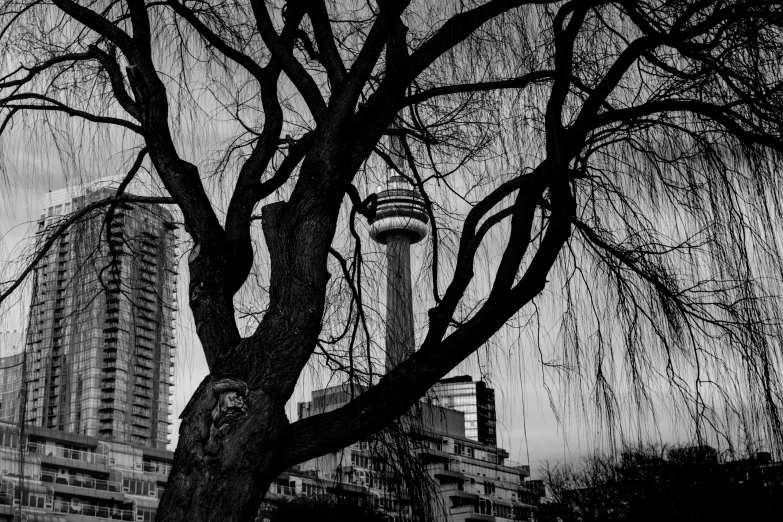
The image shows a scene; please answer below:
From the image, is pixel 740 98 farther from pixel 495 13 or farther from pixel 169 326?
pixel 169 326

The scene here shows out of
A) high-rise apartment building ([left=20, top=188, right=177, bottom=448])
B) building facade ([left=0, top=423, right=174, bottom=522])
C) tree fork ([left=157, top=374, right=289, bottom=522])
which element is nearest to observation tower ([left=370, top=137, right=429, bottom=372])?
high-rise apartment building ([left=20, top=188, right=177, bottom=448])

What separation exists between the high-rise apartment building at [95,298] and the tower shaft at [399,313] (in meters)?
1.03

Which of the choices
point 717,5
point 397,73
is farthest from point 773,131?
point 397,73

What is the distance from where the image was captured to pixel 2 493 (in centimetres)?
5269

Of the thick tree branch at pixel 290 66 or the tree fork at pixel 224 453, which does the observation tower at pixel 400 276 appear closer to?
the thick tree branch at pixel 290 66

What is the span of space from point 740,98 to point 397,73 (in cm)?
133

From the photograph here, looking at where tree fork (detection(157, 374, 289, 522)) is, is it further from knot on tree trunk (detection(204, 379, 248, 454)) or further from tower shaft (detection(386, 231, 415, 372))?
tower shaft (detection(386, 231, 415, 372))

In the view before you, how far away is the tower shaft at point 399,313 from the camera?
4434mm

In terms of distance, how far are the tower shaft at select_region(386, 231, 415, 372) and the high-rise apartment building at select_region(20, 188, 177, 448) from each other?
3.38ft

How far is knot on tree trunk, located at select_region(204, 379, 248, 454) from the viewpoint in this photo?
9.78ft

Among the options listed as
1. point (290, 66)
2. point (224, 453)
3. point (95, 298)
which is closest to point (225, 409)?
point (224, 453)

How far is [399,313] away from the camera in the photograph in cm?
457

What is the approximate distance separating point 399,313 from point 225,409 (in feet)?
5.45

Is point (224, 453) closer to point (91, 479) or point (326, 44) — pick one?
point (326, 44)
